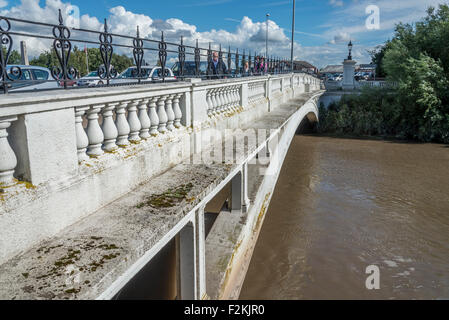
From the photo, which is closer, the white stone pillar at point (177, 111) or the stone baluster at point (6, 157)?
the stone baluster at point (6, 157)

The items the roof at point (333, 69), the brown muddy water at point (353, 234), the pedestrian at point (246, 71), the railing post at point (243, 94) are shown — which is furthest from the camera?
the roof at point (333, 69)

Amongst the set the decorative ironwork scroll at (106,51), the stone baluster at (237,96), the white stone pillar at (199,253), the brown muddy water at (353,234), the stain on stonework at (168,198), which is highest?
the decorative ironwork scroll at (106,51)

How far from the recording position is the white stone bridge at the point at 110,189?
2275 millimetres

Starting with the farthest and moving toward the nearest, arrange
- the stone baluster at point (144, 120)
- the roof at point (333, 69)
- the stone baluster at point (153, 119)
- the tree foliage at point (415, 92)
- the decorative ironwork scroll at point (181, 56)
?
the roof at point (333, 69), the tree foliage at point (415, 92), the decorative ironwork scroll at point (181, 56), the stone baluster at point (153, 119), the stone baluster at point (144, 120)

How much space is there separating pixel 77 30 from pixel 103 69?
0.71 meters

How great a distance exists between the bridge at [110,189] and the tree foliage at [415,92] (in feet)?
66.3

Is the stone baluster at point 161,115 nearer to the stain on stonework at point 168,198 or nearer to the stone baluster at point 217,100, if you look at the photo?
the stain on stonework at point 168,198

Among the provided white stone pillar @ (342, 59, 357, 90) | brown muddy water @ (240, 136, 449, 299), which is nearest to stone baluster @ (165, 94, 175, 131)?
brown muddy water @ (240, 136, 449, 299)

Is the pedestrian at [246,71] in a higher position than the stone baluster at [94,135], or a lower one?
higher

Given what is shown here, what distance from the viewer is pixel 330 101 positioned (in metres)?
29.6

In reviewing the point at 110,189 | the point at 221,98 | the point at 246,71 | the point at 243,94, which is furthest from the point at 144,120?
the point at 246,71

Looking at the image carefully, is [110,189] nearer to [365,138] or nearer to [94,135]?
[94,135]

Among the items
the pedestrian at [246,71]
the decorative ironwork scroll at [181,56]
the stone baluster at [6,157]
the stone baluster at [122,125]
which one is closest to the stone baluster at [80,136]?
the stone baluster at [122,125]

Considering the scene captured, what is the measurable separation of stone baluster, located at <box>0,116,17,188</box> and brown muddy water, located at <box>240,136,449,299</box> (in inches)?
225
